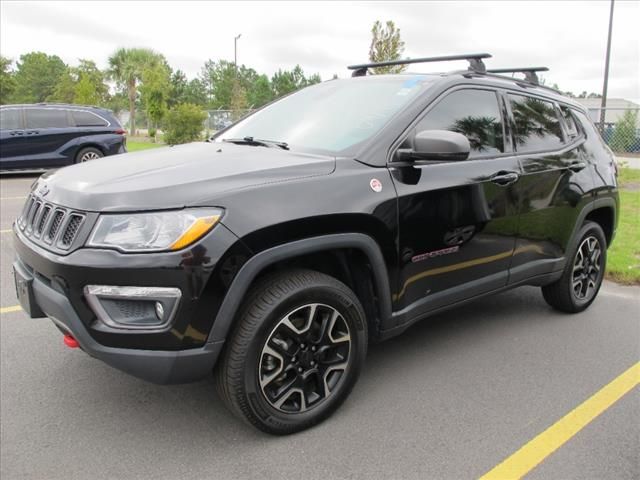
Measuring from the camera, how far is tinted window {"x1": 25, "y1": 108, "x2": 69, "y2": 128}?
12.0 metres

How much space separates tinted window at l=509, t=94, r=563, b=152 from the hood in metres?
1.67

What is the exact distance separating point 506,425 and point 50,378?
2576mm

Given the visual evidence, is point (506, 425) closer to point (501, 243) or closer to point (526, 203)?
point (501, 243)

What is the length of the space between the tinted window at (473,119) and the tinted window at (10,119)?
11527 millimetres

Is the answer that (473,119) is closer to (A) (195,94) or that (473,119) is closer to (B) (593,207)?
(B) (593,207)

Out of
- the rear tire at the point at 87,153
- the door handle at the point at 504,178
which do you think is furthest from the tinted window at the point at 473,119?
the rear tire at the point at 87,153

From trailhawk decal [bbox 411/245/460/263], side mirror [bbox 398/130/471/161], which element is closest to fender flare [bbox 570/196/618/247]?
trailhawk decal [bbox 411/245/460/263]

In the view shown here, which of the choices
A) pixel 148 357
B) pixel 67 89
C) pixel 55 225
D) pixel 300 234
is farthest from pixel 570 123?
pixel 67 89

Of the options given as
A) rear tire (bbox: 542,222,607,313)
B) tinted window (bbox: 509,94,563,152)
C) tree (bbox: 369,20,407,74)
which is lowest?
rear tire (bbox: 542,222,607,313)

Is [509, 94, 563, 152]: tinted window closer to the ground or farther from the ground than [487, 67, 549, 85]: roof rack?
closer to the ground

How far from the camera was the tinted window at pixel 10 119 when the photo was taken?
11758 millimetres

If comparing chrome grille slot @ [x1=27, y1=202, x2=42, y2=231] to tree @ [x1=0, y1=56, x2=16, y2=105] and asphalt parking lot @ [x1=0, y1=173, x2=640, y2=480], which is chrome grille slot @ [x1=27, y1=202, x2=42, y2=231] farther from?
tree @ [x1=0, y1=56, x2=16, y2=105]

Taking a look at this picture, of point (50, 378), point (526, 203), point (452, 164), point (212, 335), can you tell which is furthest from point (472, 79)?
point (50, 378)

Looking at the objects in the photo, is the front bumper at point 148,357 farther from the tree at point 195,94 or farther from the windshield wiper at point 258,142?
the tree at point 195,94
